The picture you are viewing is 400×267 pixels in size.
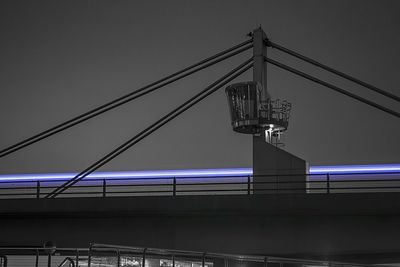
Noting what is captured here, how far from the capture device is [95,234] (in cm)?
2691

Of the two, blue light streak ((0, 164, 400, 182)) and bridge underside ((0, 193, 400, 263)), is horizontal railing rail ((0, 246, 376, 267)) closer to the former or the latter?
bridge underside ((0, 193, 400, 263))

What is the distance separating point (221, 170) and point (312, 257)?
1468cm

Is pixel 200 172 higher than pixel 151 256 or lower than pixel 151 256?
higher

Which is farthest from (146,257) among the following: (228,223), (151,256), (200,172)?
(200,172)

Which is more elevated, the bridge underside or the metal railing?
the bridge underside

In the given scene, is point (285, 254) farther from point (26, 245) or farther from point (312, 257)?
point (26, 245)

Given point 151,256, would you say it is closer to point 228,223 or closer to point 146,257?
point 146,257

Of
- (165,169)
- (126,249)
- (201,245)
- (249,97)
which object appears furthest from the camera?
(165,169)

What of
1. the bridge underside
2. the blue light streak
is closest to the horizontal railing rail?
the bridge underside

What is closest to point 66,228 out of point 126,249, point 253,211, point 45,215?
point 45,215

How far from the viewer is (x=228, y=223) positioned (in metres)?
25.6

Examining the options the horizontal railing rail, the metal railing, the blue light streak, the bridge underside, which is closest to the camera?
the horizontal railing rail

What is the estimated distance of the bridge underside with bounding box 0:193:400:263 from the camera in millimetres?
24125

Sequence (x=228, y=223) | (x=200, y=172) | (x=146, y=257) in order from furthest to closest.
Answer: (x=200, y=172)
(x=228, y=223)
(x=146, y=257)
